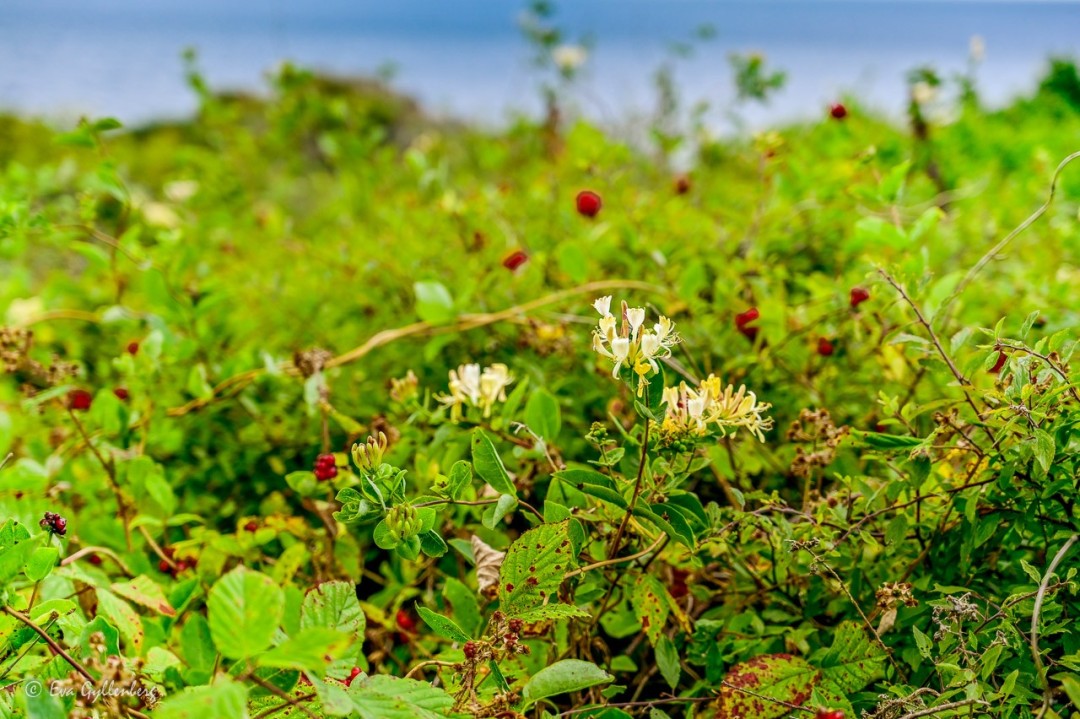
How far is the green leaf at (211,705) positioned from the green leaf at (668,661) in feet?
1.15

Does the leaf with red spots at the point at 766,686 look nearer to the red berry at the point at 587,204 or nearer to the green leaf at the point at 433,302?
A: the green leaf at the point at 433,302

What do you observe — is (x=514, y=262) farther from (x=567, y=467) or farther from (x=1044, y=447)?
(x=1044, y=447)

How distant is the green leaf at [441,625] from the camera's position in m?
0.51

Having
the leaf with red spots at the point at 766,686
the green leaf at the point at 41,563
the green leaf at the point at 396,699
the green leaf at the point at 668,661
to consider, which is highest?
the green leaf at the point at 41,563

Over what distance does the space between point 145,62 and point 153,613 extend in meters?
10.1

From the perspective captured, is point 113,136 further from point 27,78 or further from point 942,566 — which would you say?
point 942,566

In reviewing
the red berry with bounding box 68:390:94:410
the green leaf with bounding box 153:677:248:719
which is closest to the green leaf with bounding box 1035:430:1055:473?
the green leaf with bounding box 153:677:248:719

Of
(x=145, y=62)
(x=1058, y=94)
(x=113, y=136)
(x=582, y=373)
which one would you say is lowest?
(x=582, y=373)

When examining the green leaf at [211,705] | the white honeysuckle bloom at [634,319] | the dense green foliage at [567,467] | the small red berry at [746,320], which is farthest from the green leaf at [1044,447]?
the green leaf at [211,705]

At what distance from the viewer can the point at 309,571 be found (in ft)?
2.65

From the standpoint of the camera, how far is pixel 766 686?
58 centimetres

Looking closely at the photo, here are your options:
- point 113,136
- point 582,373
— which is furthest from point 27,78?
point 582,373

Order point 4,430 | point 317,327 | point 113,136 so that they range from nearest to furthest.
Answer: point 4,430 < point 317,327 < point 113,136

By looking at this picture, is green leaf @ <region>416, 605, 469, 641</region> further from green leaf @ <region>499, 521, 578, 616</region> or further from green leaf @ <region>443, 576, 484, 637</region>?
green leaf @ <region>443, 576, 484, 637</region>
